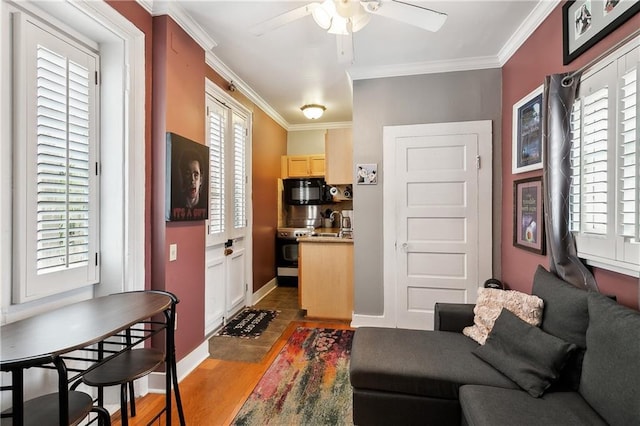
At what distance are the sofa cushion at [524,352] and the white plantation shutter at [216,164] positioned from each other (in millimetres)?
2533

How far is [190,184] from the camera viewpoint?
7.57ft

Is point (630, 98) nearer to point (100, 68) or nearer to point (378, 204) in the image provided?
point (378, 204)

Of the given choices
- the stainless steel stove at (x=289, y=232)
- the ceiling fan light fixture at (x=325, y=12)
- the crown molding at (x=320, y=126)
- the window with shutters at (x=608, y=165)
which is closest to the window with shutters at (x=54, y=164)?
the ceiling fan light fixture at (x=325, y=12)

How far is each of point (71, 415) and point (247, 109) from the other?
3334mm

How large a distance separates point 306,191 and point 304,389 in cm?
324

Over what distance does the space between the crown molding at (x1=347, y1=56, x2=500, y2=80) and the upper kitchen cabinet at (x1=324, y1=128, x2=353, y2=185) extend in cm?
78

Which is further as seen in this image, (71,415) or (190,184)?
(190,184)

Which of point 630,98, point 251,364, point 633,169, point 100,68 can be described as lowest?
point 251,364

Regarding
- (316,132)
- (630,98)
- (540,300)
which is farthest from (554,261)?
(316,132)

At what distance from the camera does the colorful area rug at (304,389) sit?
1.87m

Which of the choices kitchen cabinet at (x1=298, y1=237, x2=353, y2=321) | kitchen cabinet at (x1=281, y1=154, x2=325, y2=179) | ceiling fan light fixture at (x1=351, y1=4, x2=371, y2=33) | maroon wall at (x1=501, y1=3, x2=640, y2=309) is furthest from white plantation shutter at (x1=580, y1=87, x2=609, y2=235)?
kitchen cabinet at (x1=281, y1=154, x2=325, y2=179)

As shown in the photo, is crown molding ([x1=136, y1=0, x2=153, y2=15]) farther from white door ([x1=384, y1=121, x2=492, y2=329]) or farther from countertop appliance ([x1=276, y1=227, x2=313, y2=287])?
countertop appliance ([x1=276, y1=227, x2=313, y2=287])

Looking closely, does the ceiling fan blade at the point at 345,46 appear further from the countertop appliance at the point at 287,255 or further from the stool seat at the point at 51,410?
the countertop appliance at the point at 287,255

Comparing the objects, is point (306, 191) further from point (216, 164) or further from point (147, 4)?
point (147, 4)
